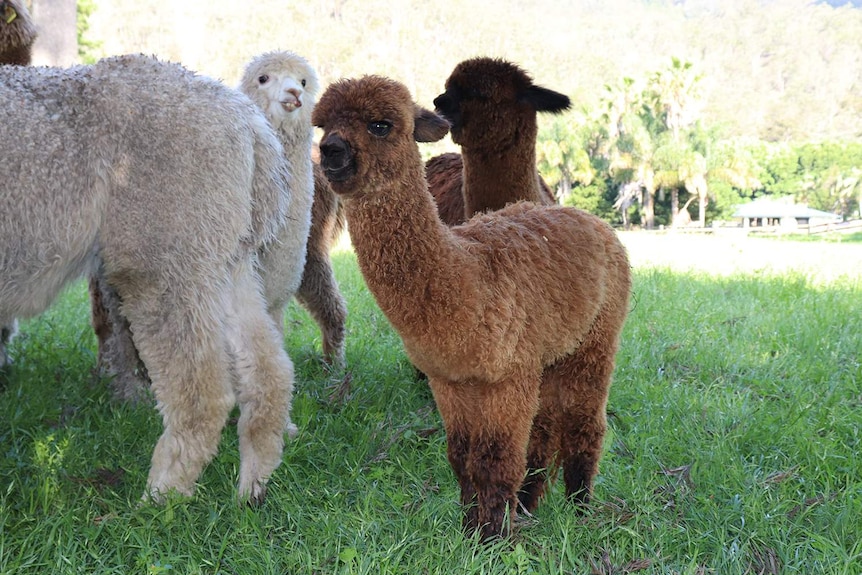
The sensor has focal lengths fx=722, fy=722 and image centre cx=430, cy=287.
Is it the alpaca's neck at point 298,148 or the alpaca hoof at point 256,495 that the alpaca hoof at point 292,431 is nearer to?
the alpaca hoof at point 256,495

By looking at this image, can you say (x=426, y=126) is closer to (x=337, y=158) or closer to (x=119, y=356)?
(x=337, y=158)

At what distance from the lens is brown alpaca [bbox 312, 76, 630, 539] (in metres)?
2.07

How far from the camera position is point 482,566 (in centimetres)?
223

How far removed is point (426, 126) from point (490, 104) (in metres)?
1.51

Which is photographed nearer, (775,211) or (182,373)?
(182,373)

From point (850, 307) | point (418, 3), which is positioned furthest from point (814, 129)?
point (850, 307)

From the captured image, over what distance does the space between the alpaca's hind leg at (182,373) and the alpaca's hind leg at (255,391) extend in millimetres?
124

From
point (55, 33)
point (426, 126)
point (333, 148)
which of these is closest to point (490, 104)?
point (426, 126)

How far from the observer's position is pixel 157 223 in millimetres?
2650

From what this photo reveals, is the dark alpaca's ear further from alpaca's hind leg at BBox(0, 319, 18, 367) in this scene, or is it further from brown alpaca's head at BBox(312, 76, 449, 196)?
alpaca's hind leg at BBox(0, 319, 18, 367)

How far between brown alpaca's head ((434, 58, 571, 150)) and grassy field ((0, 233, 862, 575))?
4.82 feet

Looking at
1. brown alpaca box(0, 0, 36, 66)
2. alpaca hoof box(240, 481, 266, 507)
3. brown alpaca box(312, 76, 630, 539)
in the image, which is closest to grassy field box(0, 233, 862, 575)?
alpaca hoof box(240, 481, 266, 507)

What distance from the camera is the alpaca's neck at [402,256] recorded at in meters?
2.09

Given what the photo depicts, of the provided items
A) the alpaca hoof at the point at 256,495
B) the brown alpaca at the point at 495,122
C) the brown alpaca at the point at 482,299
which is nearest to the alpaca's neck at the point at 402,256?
the brown alpaca at the point at 482,299
